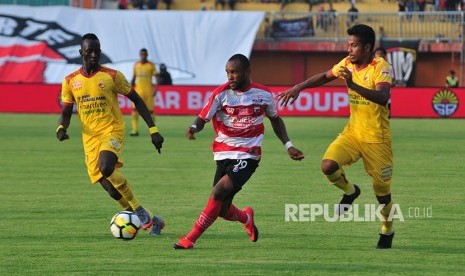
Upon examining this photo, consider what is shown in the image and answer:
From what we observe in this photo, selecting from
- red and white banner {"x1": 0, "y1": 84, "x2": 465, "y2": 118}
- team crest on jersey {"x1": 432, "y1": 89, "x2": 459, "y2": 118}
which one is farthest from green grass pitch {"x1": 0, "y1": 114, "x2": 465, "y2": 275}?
red and white banner {"x1": 0, "y1": 84, "x2": 465, "y2": 118}

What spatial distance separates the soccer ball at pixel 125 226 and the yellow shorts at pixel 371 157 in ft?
6.68

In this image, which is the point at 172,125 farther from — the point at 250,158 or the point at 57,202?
the point at 250,158

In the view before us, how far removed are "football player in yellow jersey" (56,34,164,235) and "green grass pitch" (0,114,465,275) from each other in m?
0.46

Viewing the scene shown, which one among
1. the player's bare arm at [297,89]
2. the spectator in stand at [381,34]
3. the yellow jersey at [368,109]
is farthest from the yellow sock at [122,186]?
the spectator in stand at [381,34]

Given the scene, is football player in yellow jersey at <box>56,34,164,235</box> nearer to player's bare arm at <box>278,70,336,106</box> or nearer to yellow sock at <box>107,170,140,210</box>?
yellow sock at <box>107,170,140,210</box>

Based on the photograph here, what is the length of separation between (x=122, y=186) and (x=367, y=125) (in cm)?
265

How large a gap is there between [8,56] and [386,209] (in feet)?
123

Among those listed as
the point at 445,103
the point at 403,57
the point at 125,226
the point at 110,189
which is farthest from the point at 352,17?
the point at 125,226

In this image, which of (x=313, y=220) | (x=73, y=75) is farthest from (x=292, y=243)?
(x=73, y=75)

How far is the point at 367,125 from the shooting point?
1077cm

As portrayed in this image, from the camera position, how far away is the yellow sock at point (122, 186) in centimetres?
1140

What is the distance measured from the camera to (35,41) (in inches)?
1833

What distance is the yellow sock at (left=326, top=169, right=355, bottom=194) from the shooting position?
434 inches

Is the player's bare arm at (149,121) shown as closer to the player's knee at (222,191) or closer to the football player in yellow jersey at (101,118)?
the football player in yellow jersey at (101,118)
